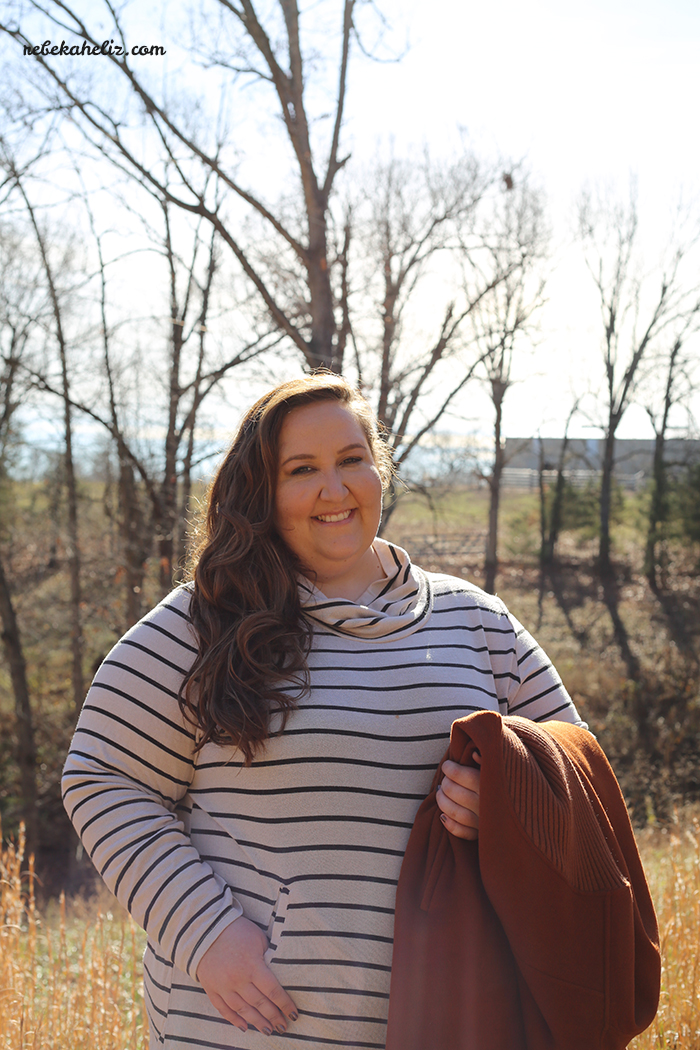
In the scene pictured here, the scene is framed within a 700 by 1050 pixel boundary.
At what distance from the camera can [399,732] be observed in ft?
4.74

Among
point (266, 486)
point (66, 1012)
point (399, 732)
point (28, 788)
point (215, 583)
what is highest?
point (266, 486)

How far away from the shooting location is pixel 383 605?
1690mm

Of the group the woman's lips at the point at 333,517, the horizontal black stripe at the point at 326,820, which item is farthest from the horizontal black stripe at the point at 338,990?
the woman's lips at the point at 333,517

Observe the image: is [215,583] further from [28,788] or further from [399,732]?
[28,788]

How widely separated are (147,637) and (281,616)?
271 mm

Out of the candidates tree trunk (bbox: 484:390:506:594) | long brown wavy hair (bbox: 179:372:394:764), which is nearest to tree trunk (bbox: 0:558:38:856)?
long brown wavy hair (bbox: 179:372:394:764)

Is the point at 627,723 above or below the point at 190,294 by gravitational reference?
below

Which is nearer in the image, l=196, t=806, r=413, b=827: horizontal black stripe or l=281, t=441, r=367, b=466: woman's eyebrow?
l=196, t=806, r=413, b=827: horizontal black stripe

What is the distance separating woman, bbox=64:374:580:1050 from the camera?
4.38 ft

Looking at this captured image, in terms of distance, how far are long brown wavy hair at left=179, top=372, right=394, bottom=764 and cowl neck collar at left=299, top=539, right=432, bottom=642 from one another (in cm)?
5

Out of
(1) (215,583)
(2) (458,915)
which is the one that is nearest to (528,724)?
(2) (458,915)

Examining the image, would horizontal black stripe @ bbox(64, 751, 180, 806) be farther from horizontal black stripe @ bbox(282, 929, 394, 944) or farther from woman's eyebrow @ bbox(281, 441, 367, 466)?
woman's eyebrow @ bbox(281, 441, 367, 466)

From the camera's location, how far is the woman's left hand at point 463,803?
4.32ft

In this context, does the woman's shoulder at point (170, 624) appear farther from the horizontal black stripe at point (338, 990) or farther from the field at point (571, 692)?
the field at point (571, 692)
